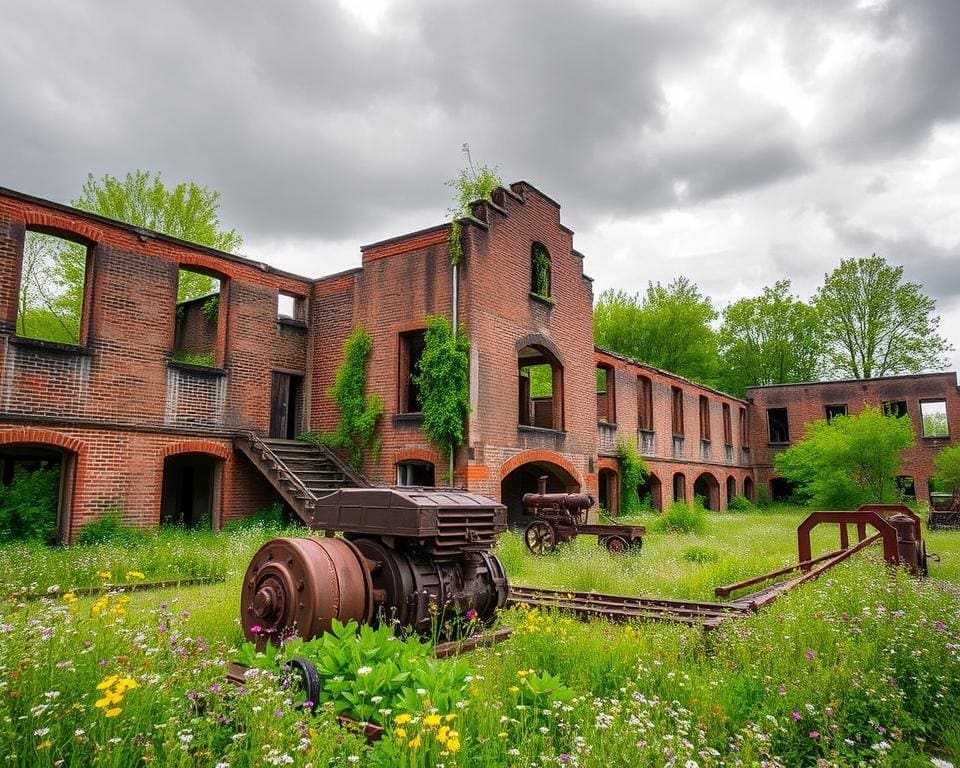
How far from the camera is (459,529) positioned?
5566mm

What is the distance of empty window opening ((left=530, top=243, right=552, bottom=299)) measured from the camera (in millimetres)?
16547

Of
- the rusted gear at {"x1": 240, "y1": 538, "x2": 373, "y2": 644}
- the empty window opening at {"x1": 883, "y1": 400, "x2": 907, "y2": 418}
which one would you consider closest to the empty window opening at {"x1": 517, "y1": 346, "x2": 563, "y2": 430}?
the rusted gear at {"x1": 240, "y1": 538, "x2": 373, "y2": 644}

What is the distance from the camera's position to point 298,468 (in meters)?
14.2

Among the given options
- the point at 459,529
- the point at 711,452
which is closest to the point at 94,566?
the point at 459,529

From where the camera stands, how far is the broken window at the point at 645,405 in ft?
79.5

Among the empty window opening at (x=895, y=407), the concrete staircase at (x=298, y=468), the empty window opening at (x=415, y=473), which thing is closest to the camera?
the concrete staircase at (x=298, y=468)

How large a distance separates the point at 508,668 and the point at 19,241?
1170cm

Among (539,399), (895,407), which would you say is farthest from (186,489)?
(895,407)

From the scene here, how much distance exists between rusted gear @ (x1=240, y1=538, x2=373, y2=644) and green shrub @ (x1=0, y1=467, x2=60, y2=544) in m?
8.33

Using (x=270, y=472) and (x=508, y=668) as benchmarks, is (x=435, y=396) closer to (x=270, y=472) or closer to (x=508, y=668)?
(x=270, y=472)

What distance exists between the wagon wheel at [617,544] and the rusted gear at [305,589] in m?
8.26

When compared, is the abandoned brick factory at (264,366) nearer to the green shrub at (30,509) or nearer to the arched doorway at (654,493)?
the green shrub at (30,509)

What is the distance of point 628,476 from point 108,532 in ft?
49.2

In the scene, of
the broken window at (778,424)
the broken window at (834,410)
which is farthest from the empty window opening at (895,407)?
the broken window at (778,424)
